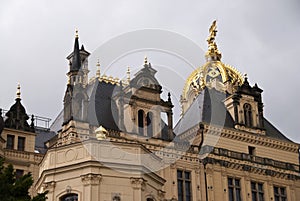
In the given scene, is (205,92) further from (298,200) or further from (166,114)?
(298,200)

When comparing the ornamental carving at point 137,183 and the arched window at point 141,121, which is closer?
the ornamental carving at point 137,183

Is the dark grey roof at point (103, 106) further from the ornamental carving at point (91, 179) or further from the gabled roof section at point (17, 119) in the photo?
the ornamental carving at point (91, 179)

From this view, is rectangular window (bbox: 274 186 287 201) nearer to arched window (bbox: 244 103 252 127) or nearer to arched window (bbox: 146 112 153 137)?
arched window (bbox: 244 103 252 127)

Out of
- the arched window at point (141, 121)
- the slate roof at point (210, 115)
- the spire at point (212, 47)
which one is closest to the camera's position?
the arched window at point (141, 121)

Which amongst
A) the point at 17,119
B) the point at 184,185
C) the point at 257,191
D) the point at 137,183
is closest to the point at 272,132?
the point at 257,191

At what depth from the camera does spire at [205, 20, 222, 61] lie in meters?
53.2

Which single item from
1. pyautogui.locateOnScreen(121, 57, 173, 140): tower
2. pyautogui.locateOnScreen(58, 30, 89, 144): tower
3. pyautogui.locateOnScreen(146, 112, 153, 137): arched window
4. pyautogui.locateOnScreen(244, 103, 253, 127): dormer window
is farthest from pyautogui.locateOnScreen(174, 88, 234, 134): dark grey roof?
pyautogui.locateOnScreen(58, 30, 89, 144): tower

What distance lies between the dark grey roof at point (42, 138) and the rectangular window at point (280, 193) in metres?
15.9

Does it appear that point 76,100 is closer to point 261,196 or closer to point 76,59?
point 76,59

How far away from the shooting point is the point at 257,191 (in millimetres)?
41094

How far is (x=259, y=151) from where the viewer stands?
42.7 meters

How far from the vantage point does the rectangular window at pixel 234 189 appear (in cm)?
3978

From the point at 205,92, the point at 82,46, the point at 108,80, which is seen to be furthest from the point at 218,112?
the point at 82,46

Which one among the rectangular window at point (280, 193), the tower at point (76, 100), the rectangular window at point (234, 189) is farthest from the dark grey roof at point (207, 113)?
the tower at point (76, 100)
